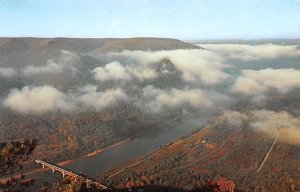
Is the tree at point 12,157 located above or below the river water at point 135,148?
above

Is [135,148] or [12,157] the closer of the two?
[12,157]

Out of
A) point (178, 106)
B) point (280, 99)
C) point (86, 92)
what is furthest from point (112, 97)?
point (280, 99)

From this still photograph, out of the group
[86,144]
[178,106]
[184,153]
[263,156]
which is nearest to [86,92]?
→ [178,106]

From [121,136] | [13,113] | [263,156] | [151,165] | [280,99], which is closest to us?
[151,165]

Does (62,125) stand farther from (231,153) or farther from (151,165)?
(231,153)

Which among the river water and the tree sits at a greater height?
the tree

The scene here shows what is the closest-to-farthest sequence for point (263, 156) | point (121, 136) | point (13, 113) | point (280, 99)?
point (263, 156) → point (121, 136) → point (13, 113) → point (280, 99)

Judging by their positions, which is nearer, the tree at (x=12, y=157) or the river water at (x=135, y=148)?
the tree at (x=12, y=157)

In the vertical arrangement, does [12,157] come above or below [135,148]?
above

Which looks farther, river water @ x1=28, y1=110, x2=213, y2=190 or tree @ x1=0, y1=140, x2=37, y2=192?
river water @ x1=28, y1=110, x2=213, y2=190

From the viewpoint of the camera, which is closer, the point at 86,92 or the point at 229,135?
the point at 229,135

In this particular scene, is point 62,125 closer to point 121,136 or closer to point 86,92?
point 121,136
